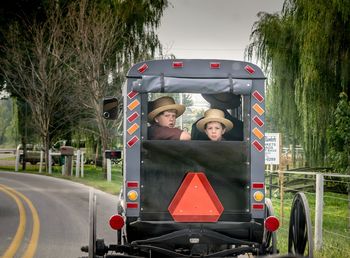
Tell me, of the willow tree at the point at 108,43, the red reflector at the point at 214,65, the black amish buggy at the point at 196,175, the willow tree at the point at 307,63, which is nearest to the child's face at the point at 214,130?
the black amish buggy at the point at 196,175

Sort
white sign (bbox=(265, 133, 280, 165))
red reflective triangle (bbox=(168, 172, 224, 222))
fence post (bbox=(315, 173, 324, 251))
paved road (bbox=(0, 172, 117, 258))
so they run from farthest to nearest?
1. white sign (bbox=(265, 133, 280, 165))
2. paved road (bbox=(0, 172, 117, 258))
3. fence post (bbox=(315, 173, 324, 251))
4. red reflective triangle (bbox=(168, 172, 224, 222))

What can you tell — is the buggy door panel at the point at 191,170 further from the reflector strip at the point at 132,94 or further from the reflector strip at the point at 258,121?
the reflector strip at the point at 132,94

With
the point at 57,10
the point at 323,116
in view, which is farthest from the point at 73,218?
the point at 57,10

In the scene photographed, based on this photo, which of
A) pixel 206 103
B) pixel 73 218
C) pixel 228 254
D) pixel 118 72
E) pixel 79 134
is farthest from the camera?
pixel 79 134

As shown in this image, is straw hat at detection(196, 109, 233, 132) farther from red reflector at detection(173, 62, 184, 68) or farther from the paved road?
the paved road

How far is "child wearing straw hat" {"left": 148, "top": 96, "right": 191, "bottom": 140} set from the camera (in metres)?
7.31

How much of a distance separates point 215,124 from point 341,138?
6.86 m

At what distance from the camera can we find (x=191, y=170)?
7148mm

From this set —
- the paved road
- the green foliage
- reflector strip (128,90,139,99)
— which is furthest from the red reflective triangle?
the green foliage

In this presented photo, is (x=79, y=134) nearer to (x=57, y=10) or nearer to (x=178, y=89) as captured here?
(x=57, y=10)

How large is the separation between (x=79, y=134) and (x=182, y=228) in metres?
32.6

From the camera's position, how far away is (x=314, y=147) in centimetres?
1912

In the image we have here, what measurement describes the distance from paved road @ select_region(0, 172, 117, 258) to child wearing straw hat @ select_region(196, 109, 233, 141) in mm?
3634

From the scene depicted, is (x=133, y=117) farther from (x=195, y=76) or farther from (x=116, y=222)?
(x=116, y=222)
